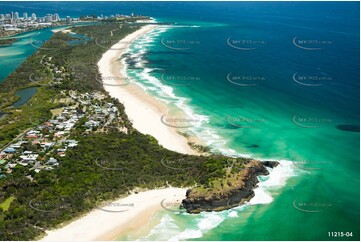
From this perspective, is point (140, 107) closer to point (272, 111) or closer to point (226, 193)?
point (272, 111)

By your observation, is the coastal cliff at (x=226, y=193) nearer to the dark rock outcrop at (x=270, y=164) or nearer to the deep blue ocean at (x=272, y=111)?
the deep blue ocean at (x=272, y=111)

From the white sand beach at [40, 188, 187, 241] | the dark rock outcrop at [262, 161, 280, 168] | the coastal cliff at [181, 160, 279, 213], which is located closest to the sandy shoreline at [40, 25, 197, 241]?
the white sand beach at [40, 188, 187, 241]

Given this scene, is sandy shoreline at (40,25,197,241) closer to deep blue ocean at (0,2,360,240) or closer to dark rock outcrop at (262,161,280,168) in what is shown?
deep blue ocean at (0,2,360,240)

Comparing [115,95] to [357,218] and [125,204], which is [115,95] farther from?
[357,218]

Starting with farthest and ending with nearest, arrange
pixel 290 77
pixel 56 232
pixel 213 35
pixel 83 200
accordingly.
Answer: pixel 213 35 < pixel 290 77 < pixel 83 200 < pixel 56 232

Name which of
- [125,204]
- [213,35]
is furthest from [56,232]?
[213,35]

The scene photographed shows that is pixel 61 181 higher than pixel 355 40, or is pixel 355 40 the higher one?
pixel 355 40
